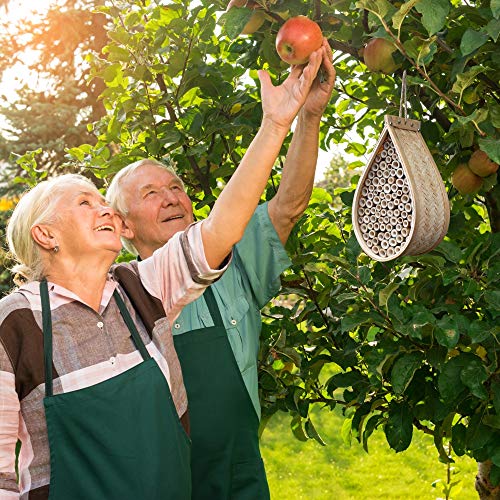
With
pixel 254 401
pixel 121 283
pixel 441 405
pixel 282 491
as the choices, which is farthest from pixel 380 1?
pixel 282 491

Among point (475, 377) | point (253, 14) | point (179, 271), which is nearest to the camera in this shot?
point (179, 271)

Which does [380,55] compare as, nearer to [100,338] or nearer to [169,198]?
[169,198]

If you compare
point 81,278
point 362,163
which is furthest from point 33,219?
point 362,163

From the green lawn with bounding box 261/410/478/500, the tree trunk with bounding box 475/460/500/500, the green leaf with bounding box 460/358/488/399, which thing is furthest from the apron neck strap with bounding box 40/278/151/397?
the green lawn with bounding box 261/410/478/500

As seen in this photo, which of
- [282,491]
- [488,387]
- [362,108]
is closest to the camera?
[488,387]

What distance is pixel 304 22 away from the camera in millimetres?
1627

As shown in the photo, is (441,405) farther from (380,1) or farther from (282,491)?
(282,491)

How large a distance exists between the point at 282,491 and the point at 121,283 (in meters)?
Answer: 3.48

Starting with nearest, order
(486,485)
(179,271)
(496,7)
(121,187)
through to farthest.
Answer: (496,7)
(179,271)
(121,187)
(486,485)

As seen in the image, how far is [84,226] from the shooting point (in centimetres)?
161

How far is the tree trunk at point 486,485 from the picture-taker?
2.62m

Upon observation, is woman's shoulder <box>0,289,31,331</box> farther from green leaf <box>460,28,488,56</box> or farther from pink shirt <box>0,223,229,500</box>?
green leaf <box>460,28,488,56</box>

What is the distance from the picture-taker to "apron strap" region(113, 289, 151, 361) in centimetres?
159

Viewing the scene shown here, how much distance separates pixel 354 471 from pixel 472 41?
3.98 m
